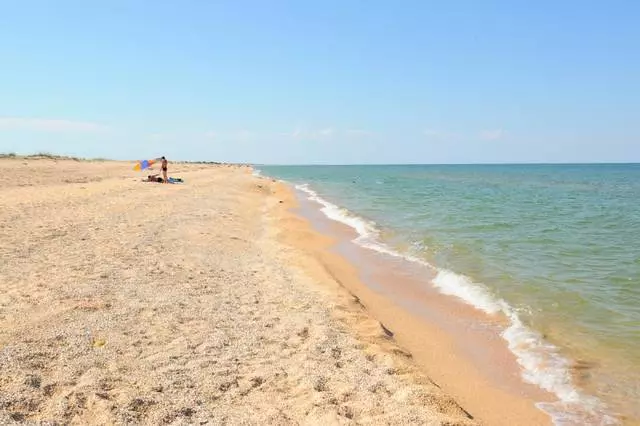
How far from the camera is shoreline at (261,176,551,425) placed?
206 inches

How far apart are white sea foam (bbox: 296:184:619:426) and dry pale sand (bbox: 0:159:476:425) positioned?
52.3 inches

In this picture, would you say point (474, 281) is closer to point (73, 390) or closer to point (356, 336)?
point (356, 336)

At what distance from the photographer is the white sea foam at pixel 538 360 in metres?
5.17

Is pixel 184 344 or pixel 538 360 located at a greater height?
pixel 184 344

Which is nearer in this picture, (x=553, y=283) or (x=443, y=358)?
(x=443, y=358)

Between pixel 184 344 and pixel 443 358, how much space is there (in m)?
3.43

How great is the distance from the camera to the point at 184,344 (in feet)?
18.9

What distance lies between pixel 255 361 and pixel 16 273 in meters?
5.07

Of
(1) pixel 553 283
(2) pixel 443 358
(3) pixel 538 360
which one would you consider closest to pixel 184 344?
(2) pixel 443 358

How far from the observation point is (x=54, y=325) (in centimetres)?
591

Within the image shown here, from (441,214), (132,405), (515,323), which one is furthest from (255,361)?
(441,214)

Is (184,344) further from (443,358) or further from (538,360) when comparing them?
(538,360)

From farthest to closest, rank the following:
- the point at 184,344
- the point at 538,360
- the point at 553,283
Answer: the point at 553,283 → the point at 538,360 → the point at 184,344

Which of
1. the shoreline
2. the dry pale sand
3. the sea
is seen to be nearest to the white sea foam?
the sea
